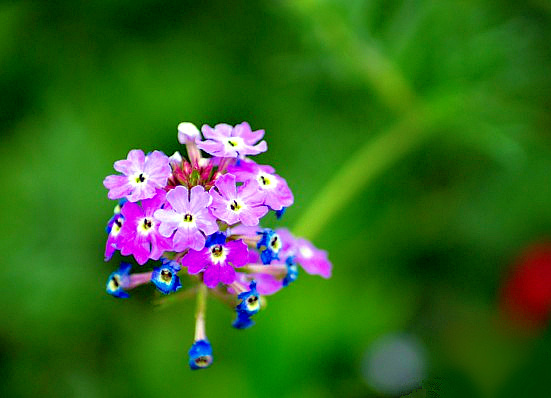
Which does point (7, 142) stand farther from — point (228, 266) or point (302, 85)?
point (228, 266)

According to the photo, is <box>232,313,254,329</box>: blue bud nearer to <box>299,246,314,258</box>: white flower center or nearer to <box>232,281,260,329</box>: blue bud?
<box>232,281,260,329</box>: blue bud

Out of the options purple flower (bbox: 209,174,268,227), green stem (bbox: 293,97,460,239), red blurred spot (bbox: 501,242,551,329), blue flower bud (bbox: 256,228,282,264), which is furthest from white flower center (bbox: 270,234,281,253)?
red blurred spot (bbox: 501,242,551,329)

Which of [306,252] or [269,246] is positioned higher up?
[306,252]

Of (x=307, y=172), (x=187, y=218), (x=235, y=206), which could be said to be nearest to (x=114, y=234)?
(x=187, y=218)

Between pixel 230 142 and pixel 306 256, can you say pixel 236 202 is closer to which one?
pixel 230 142

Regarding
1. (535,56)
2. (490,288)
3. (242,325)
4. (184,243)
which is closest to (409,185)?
(490,288)
